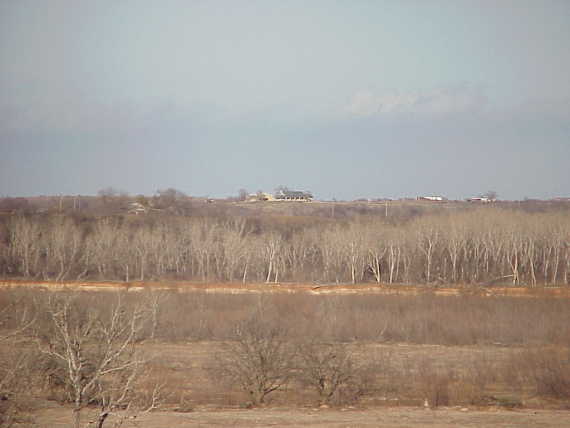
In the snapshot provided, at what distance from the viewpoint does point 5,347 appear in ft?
52.9

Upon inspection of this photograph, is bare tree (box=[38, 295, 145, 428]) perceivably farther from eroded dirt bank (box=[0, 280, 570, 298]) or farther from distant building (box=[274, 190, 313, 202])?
distant building (box=[274, 190, 313, 202])

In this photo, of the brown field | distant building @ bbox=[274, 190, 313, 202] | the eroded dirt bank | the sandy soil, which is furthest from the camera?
distant building @ bbox=[274, 190, 313, 202]

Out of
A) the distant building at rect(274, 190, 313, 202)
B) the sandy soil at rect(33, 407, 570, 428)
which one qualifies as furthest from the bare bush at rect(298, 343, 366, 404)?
the distant building at rect(274, 190, 313, 202)

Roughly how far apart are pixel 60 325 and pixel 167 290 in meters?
39.8

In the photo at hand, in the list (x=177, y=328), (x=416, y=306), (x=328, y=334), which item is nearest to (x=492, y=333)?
(x=416, y=306)

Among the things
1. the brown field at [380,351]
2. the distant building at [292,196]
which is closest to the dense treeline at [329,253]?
the brown field at [380,351]

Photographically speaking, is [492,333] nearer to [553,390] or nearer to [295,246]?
[553,390]

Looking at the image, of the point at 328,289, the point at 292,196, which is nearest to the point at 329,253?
the point at 328,289

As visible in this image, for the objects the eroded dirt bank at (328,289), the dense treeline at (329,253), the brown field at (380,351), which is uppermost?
the dense treeline at (329,253)

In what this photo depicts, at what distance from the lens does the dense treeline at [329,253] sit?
64125 millimetres

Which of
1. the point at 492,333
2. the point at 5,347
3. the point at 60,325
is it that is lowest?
the point at 492,333

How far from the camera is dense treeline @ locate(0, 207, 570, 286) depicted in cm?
6412

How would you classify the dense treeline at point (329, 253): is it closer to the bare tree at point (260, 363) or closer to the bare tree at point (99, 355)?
the bare tree at point (260, 363)

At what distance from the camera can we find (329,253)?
66.9 m
